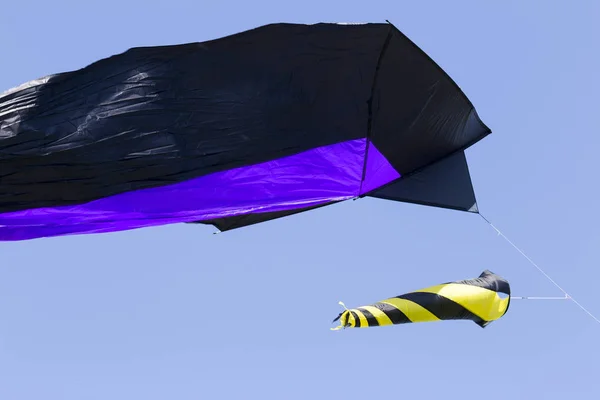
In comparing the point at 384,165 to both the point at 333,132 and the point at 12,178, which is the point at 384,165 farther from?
the point at 12,178

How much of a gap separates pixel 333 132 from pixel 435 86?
3.41 feet

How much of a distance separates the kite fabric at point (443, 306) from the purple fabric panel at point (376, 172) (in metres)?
1.20

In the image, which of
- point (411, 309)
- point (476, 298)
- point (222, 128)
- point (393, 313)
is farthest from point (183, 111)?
point (476, 298)

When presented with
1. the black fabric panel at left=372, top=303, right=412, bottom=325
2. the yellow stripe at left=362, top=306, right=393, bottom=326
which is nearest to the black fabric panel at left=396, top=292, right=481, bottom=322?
the black fabric panel at left=372, top=303, right=412, bottom=325

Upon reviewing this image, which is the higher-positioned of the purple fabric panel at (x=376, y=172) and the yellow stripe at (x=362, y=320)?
the purple fabric panel at (x=376, y=172)

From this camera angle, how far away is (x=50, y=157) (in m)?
6.15

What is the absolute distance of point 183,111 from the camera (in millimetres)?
6656

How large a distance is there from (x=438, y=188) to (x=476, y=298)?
3.95ft

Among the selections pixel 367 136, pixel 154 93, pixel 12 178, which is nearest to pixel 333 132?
pixel 367 136

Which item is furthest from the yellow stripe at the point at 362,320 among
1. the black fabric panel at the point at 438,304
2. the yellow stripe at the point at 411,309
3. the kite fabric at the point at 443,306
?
the black fabric panel at the point at 438,304

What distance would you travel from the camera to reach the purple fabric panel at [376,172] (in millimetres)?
7594

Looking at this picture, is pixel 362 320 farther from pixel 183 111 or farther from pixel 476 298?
pixel 183 111

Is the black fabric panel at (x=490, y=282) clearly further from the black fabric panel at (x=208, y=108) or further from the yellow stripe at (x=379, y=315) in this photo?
the black fabric panel at (x=208, y=108)

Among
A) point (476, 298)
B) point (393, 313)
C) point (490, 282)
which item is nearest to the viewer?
point (393, 313)
